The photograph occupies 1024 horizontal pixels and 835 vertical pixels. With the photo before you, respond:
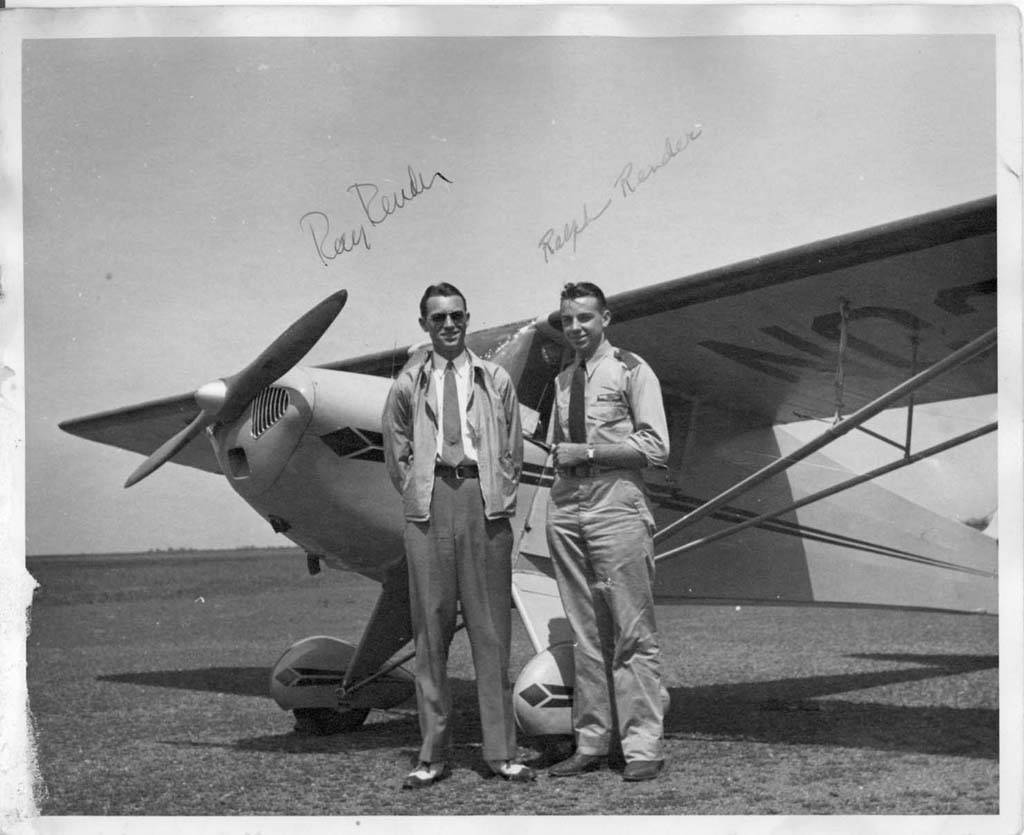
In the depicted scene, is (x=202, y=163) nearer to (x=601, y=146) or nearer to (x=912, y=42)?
(x=601, y=146)

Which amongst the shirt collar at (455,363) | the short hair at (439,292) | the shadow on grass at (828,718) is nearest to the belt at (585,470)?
the shirt collar at (455,363)

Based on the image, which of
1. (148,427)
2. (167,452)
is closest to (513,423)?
(167,452)

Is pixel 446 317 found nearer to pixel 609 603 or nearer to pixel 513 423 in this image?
pixel 513 423

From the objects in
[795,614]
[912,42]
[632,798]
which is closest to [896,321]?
[912,42]

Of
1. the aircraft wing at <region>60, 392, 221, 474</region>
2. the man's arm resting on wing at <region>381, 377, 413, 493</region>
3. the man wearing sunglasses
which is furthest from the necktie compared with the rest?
the aircraft wing at <region>60, 392, 221, 474</region>
